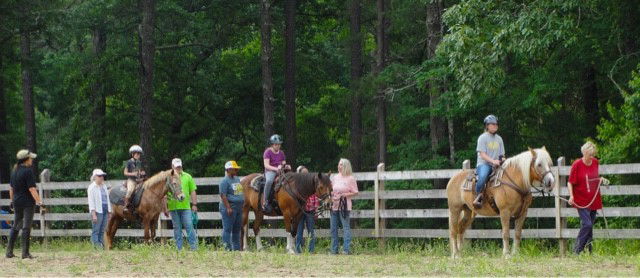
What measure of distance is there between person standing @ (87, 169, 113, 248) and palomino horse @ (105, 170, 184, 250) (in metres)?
0.35

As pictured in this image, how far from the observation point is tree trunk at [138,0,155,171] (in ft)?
117

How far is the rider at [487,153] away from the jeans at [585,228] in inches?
61.0

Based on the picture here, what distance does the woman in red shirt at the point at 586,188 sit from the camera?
18.3 metres

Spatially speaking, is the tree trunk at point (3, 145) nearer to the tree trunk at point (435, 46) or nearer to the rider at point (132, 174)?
the tree trunk at point (435, 46)

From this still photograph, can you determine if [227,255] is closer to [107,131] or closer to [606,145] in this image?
[606,145]

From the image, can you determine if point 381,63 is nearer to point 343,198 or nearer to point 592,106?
point 592,106

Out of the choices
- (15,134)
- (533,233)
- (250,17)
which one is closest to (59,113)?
(15,134)

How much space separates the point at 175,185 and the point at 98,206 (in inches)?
114

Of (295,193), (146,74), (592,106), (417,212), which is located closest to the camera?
(295,193)

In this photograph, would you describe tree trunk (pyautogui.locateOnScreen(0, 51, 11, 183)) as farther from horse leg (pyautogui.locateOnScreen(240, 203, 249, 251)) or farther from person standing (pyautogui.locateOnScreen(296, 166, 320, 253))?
person standing (pyautogui.locateOnScreen(296, 166, 320, 253))

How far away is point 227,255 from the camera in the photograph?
1923cm

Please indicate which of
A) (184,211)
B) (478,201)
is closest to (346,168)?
(184,211)

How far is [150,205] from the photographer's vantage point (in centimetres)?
2386

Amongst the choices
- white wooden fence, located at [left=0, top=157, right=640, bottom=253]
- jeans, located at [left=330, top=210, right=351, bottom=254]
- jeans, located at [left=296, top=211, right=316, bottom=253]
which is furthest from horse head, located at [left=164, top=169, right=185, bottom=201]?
jeans, located at [left=330, top=210, right=351, bottom=254]
